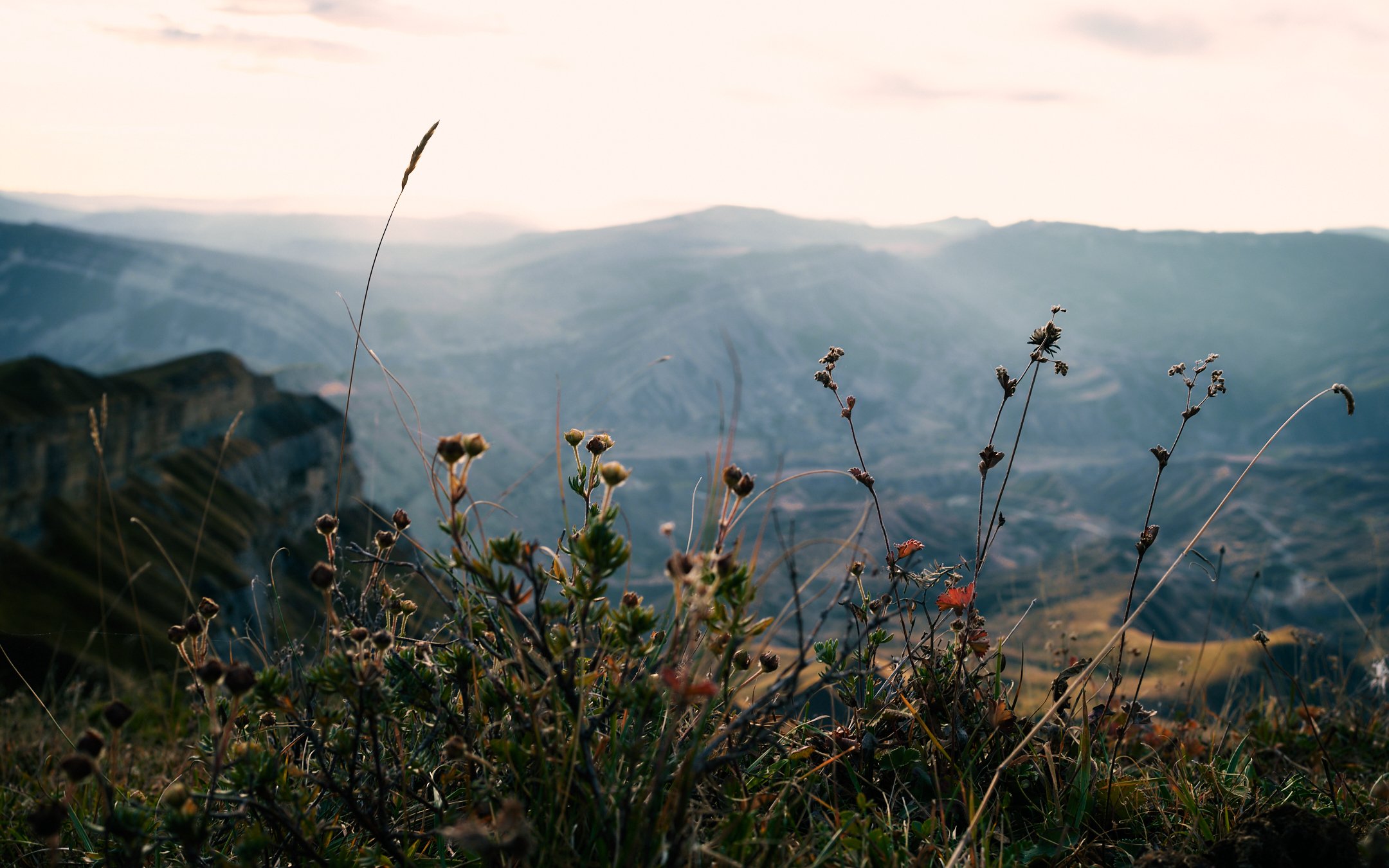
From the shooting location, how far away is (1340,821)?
6.10ft

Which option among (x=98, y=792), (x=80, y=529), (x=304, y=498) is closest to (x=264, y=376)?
(x=304, y=498)

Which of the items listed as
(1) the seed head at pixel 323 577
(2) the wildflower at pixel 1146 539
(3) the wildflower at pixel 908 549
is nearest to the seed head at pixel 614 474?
(1) the seed head at pixel 323 577

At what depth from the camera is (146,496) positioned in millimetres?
27984

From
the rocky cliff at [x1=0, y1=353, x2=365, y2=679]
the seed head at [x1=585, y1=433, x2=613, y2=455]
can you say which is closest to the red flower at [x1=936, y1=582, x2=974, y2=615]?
the seed head at [x1=585, y1=433, x2=613, y2=455]

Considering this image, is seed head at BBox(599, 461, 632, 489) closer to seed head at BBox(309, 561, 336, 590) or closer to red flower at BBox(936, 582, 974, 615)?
seed head at BBox(309, 561, 336, 590)

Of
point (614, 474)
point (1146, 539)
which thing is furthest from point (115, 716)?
point (1146, 539)

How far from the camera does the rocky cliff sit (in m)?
17.4

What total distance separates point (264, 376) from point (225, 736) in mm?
45208

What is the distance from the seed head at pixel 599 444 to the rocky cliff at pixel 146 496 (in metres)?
8.43

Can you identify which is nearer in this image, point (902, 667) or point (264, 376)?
point (902, 667)

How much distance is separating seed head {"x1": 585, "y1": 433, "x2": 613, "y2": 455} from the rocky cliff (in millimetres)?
8428

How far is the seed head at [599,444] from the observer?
2.11 metres

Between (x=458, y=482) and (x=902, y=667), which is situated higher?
(x=458, y=482)

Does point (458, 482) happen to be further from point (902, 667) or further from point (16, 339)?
point (16, 339)
